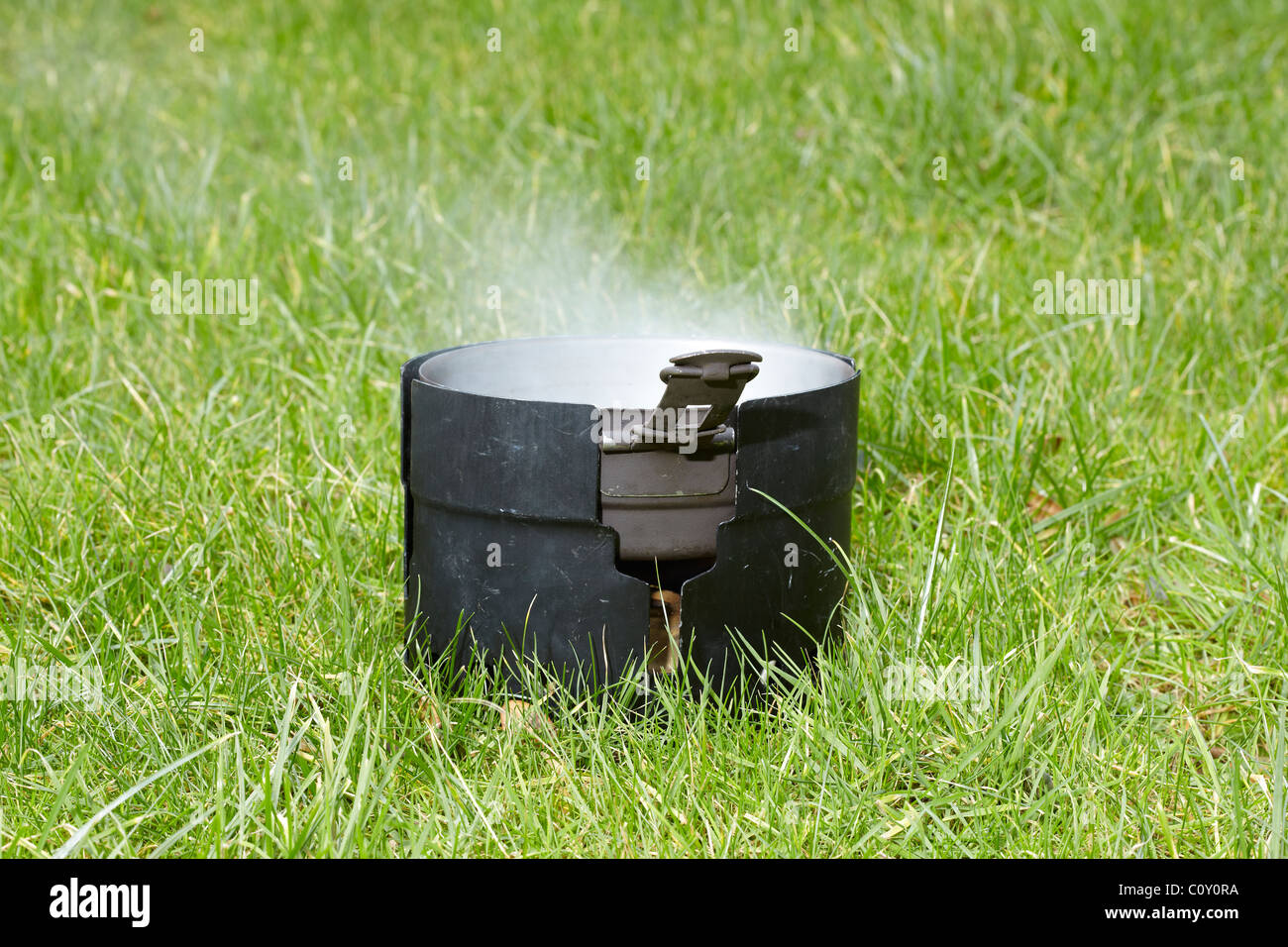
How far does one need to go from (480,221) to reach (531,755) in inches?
86.9

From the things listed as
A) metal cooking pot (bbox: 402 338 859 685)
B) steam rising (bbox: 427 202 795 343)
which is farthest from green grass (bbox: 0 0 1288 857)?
metal cooking pot (bbox: 402 338 859 685)

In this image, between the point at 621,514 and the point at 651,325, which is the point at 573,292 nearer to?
the point at 651,325

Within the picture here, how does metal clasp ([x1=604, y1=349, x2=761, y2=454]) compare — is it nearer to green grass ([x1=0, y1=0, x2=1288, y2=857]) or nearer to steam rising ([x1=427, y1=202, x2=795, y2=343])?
green grass ([x1=0, y1=0, x2=1288, y2=857])

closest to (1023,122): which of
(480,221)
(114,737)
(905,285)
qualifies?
(905,285)

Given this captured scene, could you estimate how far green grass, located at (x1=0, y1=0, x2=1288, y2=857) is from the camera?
5.96ft

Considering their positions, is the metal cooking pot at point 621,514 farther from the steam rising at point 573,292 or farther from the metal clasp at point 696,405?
the steam rising at point 573,292

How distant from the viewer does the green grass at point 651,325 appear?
1.82 metres

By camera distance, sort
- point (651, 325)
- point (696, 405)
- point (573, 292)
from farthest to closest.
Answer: point (573, 292) < point (651, 325) < point (696, 405)

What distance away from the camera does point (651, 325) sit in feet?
11.0

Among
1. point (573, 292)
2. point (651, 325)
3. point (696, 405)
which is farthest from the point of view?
point (573, 292)

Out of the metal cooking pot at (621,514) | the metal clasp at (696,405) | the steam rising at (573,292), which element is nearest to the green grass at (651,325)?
the steam rising at (573,292)

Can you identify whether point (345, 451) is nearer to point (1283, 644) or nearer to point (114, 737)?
point (114, 737)

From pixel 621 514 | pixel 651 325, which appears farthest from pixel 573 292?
pixel 621 514

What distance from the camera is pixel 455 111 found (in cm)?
448
